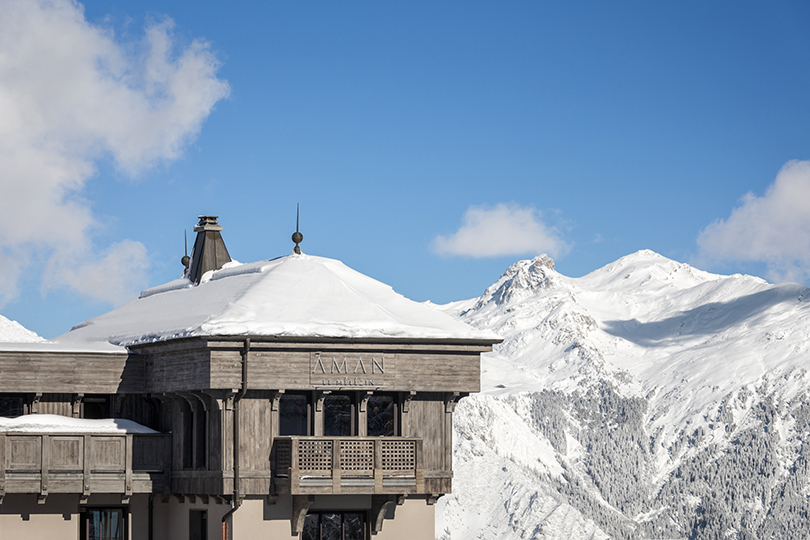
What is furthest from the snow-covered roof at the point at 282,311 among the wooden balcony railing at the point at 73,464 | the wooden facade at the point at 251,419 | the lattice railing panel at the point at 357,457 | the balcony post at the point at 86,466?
the balcony post at the point at 86,466

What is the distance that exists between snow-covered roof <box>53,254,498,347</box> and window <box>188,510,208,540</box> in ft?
17.4

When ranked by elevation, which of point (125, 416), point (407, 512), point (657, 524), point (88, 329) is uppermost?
point (88, 329)

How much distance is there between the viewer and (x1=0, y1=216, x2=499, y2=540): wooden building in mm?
34750

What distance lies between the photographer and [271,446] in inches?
1383

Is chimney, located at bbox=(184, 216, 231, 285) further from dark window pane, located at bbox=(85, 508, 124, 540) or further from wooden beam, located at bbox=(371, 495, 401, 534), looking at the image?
wooden beam, located at bbox=(371, 495, 401, 534)

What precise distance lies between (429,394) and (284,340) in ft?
15.7

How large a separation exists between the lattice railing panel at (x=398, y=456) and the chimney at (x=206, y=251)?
12.0 m

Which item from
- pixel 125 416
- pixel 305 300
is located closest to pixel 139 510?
pixel 125 416

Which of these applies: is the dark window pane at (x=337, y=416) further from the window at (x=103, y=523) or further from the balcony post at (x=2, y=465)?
the balcony post at (x=2, y=465)

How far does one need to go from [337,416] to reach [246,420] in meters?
2.75

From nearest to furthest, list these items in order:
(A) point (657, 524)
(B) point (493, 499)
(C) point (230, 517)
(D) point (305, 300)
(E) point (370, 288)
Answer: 1. (C) point (230, 517)
2. (D) point (305, 300)
3. (E) point (370, 288)
4. (B) point (493, 499)
5. (A) point (657, 524)

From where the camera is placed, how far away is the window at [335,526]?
35688mm

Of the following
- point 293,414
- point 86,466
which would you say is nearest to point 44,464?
point 86,466

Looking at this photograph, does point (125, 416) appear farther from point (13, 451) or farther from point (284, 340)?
point (284, 340)
